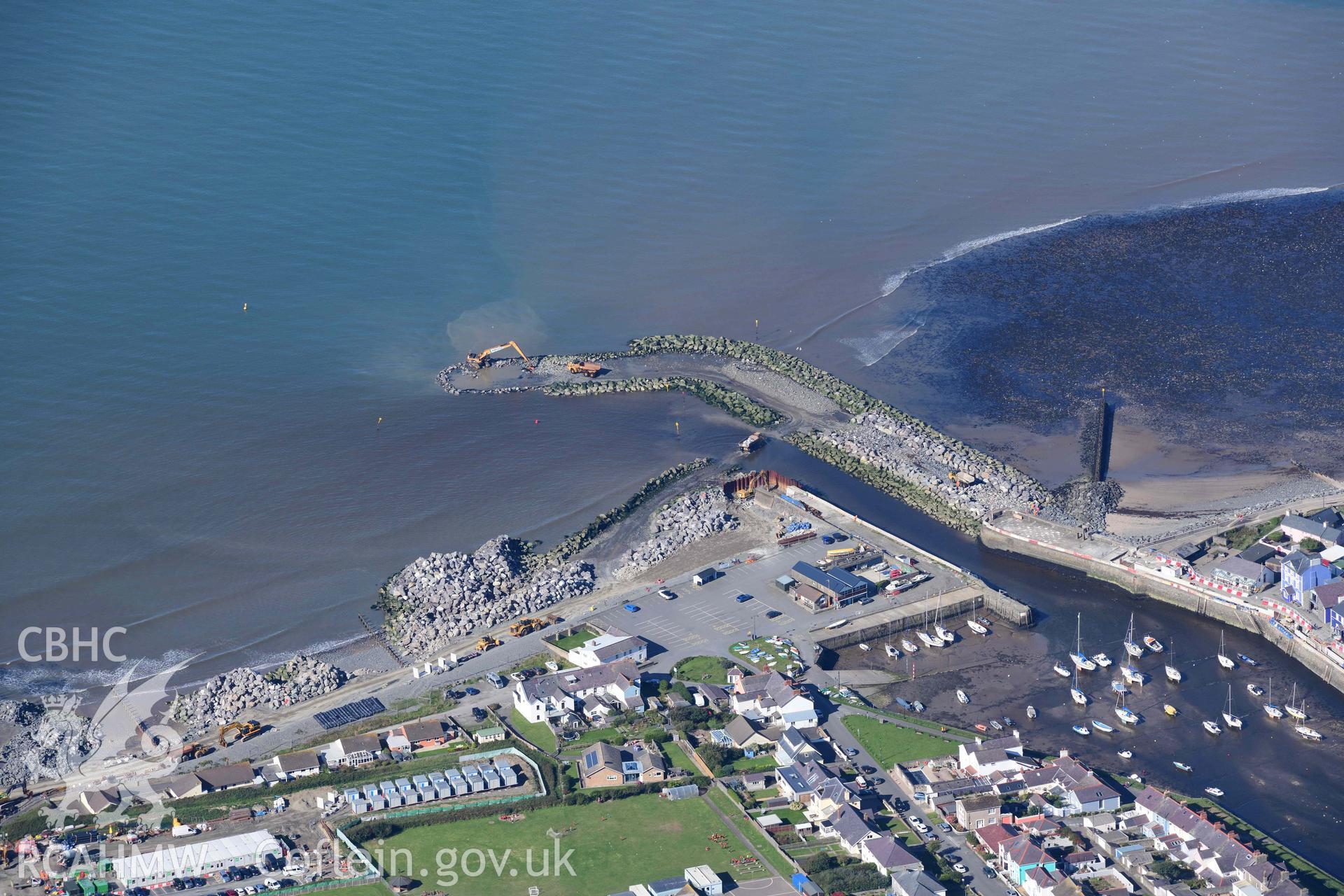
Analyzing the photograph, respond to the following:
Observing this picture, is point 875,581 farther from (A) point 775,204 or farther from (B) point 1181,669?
(A) point 775,204

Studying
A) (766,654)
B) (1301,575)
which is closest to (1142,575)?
(1301,575)

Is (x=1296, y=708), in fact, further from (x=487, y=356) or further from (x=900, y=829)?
(x=487, y=356)

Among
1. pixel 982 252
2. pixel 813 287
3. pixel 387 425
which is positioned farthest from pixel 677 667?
pixel 982 252

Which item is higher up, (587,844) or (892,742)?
(892,742)

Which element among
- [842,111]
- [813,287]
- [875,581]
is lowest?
[875,581]

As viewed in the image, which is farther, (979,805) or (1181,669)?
(1181,669)

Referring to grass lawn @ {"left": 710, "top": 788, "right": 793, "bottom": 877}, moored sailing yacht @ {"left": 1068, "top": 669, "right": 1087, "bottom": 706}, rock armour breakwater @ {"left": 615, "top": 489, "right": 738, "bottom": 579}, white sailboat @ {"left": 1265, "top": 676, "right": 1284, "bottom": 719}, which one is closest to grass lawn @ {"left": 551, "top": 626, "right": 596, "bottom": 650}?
rock armour breakwater @ {"left": 615, "top": 489, "right": 738, "bottom": 579}
